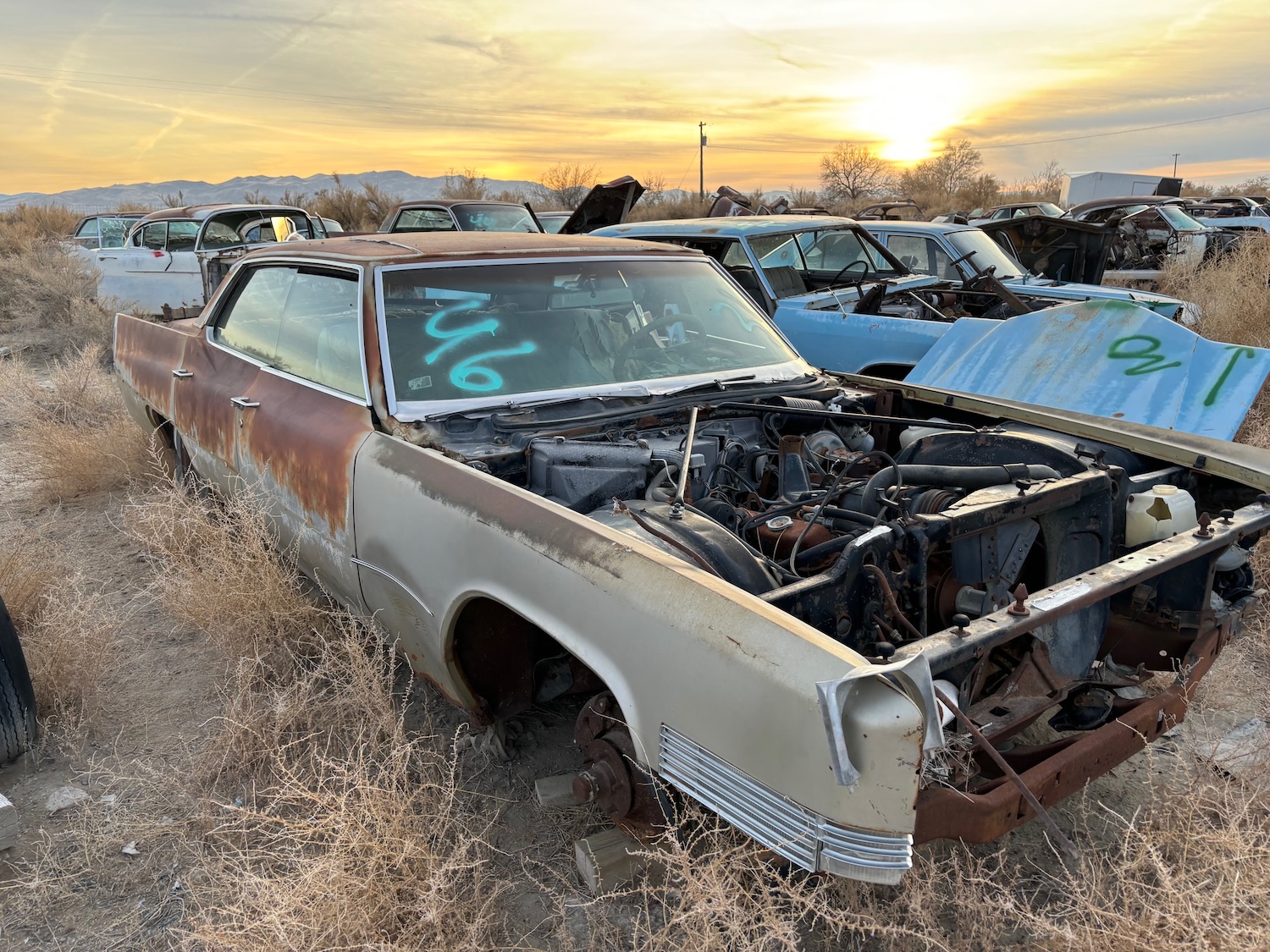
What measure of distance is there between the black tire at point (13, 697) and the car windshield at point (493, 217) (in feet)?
31.2

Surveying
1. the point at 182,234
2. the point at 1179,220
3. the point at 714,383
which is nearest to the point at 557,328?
the point at 714,383

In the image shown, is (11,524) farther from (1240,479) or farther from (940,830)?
(1240,479)

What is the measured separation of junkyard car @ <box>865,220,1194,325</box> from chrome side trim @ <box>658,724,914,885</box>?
607cm

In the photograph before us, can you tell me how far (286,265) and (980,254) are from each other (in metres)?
5.96

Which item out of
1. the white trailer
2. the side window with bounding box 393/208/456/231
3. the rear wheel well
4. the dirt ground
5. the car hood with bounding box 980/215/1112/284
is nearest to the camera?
the dirt ground

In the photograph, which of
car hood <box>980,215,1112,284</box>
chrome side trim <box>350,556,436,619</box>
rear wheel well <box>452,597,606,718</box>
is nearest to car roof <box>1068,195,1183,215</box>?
car hood <box>980,215,1112,284</box>

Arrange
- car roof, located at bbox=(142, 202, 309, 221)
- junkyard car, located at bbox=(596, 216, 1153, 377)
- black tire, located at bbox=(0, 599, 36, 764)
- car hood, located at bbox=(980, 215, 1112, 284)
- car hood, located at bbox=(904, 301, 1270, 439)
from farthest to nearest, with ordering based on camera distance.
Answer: car roof, located at bbox=(142, 202, 309, 221) < car hood, located at bbox=(980, 215, 1112, 284) < junkyard car, located at bbox=(596, 216, 1153, 377) < car hood, located at bbox=(904, 301, 1270, 439) < black tire, located at bbox=(0, 599, 36, 764)

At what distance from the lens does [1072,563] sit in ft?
8.70

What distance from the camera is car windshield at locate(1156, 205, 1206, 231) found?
13.0 m

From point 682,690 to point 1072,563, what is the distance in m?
1.47

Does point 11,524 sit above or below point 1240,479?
below

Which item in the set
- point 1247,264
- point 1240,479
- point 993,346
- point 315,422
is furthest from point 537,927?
point 1247,264

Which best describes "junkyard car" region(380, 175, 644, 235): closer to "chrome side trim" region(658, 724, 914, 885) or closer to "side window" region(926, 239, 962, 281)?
"side window" region(926, 239, 962, 281)

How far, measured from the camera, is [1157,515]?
2.72 m
